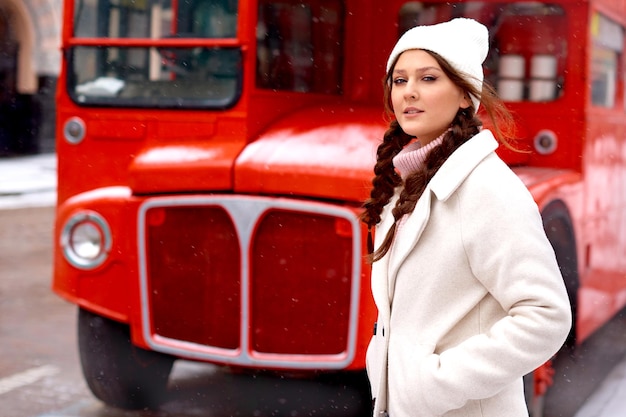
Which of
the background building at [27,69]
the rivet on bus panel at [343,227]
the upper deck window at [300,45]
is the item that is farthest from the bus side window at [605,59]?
the background building at [27,69]

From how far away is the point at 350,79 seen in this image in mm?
5305

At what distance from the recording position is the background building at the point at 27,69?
74.6 ft

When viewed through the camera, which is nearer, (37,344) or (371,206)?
(371,206)

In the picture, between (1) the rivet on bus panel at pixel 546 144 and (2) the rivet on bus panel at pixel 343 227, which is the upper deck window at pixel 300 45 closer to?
(2) the rivet on bus panel at pixel 343 227

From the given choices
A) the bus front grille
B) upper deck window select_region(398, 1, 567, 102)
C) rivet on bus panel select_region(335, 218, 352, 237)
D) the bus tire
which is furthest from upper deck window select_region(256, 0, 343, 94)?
the bus tire

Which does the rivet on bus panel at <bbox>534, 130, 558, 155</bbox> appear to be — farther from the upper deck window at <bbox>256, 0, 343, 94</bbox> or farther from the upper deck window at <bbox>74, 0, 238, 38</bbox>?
the upper deck window at <bbox>74, 0, 238, 38</bbox>

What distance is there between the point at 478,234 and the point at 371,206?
0.35m

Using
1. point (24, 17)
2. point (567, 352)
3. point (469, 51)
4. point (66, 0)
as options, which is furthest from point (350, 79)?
point (24, 17)

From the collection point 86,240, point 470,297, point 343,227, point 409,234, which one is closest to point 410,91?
point 409,234

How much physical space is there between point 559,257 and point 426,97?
10.4ft

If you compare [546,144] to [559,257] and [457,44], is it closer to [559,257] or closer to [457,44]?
[559,257]

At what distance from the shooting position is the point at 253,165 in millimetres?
4336

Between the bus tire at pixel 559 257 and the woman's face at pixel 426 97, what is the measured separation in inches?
99.6

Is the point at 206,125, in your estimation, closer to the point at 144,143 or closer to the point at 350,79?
the point at 144,143
